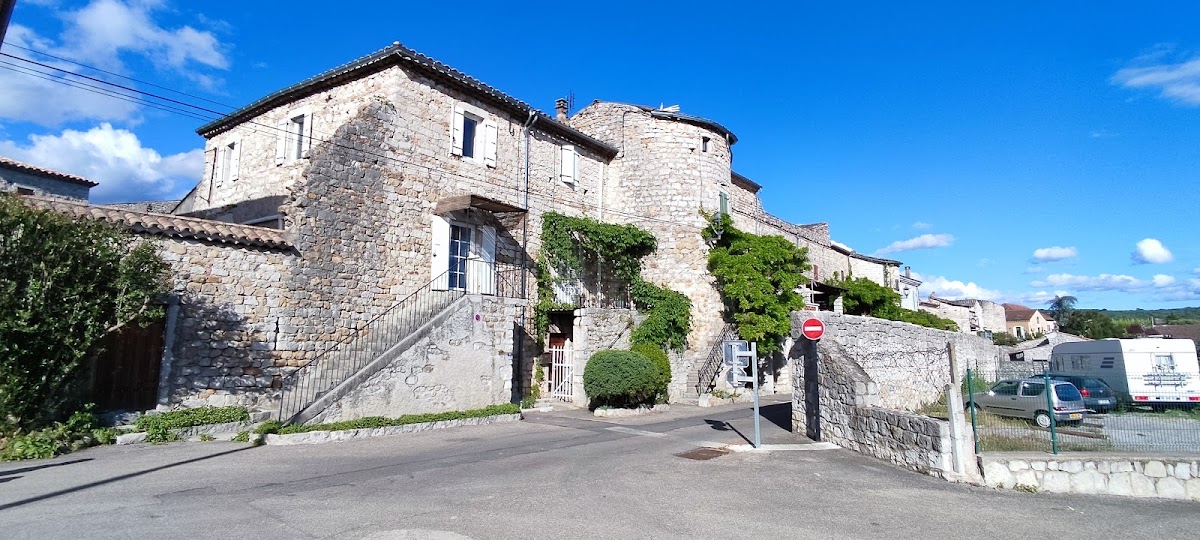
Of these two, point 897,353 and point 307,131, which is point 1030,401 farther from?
point 307,131

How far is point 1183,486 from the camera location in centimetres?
817

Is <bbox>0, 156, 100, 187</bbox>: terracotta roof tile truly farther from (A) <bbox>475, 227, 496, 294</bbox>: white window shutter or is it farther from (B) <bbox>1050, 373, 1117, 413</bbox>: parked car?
(B) <bbox>1050, 373, 1117, 413</bbox>: parked car

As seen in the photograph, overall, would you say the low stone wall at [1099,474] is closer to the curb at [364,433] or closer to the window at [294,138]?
the curb at [364,433]

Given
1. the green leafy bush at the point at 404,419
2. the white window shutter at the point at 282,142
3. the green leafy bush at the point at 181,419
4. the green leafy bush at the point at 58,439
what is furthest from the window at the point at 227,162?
the green leafy bush at the point at 404,419

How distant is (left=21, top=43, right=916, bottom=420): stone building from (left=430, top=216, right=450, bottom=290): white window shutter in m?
0.06

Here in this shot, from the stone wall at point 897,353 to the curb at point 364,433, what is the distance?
8351 millimetres

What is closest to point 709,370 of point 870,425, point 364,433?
point 870,425

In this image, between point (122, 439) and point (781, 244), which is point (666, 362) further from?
point (122, 439)

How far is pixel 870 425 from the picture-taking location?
34.7 ft

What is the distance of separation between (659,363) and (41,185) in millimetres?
22804

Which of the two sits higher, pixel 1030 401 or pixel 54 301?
pixel 54 301

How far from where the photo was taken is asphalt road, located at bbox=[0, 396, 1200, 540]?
5949mm

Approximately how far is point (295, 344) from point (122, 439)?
3939mm

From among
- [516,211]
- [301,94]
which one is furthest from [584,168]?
[301,94]
